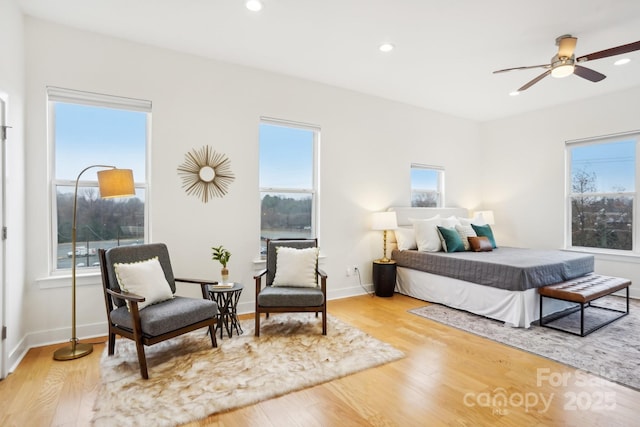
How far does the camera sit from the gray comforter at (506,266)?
3525 mm

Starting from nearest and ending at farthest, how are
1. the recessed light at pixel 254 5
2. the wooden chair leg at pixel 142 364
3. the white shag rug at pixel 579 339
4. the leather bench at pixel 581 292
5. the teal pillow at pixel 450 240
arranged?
the wooden chair leg at pixel 142 364, the white shag rug at pixel 579 339, the recessed light at pixel 254 5, the leather bench at pixel 581 292, the teal pillow at pixel 450 240

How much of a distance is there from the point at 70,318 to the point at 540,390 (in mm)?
3915

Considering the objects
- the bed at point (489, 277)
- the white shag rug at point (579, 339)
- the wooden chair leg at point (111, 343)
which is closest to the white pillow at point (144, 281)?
the wooden chair leg at point (111, 343)

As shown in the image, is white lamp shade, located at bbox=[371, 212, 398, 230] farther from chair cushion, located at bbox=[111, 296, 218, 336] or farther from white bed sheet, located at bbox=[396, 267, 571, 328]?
chair cushion, located at bbox=[111, 296, 218, 336]

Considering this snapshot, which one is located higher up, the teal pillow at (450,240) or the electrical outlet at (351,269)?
the teal pillow at (450,240)

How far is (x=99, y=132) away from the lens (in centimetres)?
334

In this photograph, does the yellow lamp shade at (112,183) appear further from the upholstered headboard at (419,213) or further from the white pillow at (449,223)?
the white pillow at (449,223)

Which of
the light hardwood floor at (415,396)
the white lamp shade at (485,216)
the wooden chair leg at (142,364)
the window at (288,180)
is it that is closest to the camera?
the light hardwood floor at (415,396)

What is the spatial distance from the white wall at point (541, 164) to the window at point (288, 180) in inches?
148

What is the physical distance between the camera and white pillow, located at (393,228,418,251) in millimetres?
4973

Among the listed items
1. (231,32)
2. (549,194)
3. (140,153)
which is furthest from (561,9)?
(140,153)

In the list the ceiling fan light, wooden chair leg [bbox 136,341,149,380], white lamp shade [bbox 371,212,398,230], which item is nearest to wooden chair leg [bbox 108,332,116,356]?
wooden chair leg [bbox 136,341,149,380]

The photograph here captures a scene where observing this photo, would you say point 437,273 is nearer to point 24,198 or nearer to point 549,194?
point 549,194

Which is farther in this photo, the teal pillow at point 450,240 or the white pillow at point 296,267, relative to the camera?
the teal pillow at point 450,240
